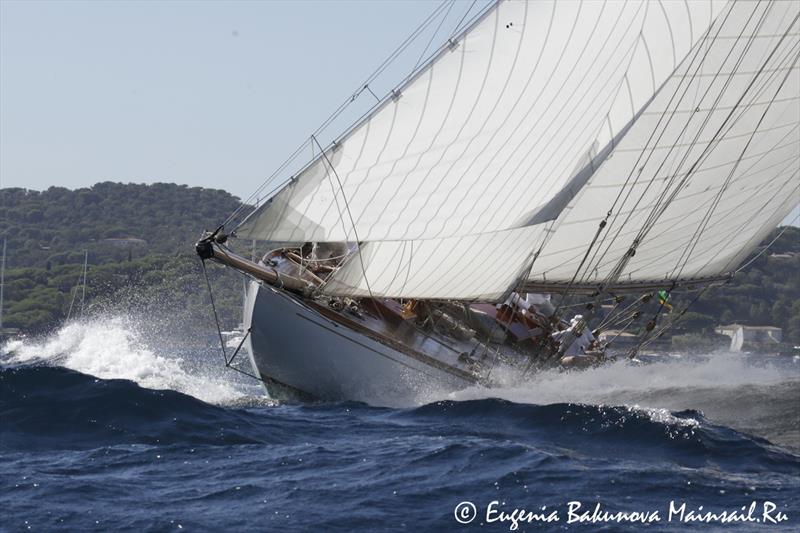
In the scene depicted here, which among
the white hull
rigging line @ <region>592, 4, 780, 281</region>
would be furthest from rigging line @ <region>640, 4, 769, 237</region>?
the white hull

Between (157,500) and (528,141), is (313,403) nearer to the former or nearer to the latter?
(528,141)

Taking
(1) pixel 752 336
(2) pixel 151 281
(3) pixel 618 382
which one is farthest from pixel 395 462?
(1) pixel 752 336

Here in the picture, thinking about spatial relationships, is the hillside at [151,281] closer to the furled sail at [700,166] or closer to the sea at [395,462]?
the furled sail at [700,166]

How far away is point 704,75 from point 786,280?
93.8 metres

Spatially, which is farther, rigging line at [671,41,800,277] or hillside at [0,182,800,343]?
hillside at [0,182,800,343]

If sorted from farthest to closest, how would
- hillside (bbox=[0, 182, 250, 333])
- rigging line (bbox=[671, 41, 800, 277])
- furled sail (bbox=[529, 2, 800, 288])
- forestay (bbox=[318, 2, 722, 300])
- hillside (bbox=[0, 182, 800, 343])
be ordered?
hillside (bbox=[0, 182, 250, 333])
hillside (bbox=[0, 182, 800, 343])
rigging line (bbox=[671, 41, 800, 277])
furled sail (bbox=[529, 2, 800, 288])
forestay (bbox=[318, 2, 722, 300])

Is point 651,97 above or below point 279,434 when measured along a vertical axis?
above

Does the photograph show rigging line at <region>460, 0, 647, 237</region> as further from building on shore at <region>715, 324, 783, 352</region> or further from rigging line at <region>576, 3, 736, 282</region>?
building on shore at <region>715, 324, 783, 352</region>

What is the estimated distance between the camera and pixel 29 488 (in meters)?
12.6

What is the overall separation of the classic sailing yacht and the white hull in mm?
31

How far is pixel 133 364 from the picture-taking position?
3641 cm

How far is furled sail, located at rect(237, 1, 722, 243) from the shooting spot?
65.8 ft

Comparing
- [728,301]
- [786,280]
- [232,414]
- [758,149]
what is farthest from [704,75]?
[786,280]

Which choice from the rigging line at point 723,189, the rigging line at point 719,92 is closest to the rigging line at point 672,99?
the rigging line at point 719,92
